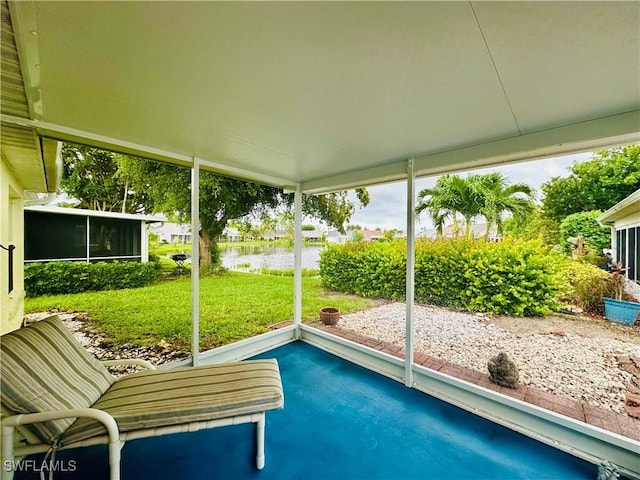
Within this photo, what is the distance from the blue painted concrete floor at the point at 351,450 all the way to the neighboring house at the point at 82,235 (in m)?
1.95

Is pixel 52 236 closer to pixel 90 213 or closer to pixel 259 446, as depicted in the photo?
pixel 90 213

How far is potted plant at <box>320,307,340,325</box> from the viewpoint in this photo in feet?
14.0

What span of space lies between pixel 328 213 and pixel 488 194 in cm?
244

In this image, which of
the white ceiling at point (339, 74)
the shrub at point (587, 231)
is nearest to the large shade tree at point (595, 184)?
the shrub at point (587, 231)

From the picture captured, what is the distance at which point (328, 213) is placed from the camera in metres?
4.59

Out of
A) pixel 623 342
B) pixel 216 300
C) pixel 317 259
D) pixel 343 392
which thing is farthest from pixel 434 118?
pixel 216 300

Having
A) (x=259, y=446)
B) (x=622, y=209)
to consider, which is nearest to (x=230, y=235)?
(x=259, y=446)

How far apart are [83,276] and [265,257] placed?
7.57ft

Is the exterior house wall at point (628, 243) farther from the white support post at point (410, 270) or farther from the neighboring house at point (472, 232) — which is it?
the white support post at point (410, 270)

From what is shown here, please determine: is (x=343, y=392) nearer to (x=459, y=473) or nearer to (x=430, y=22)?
(x=459, y=473)

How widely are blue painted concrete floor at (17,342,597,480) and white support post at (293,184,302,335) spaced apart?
1.76 metres

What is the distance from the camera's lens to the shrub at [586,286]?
2.23 metres

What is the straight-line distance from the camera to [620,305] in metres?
2.17

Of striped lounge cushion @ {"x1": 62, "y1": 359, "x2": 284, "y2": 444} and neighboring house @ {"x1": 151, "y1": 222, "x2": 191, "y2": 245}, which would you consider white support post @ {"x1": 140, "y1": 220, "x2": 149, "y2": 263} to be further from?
striped lounge cushion @ {"x1": 62, "y1": 359, "x2": 284, "y2": 444}
